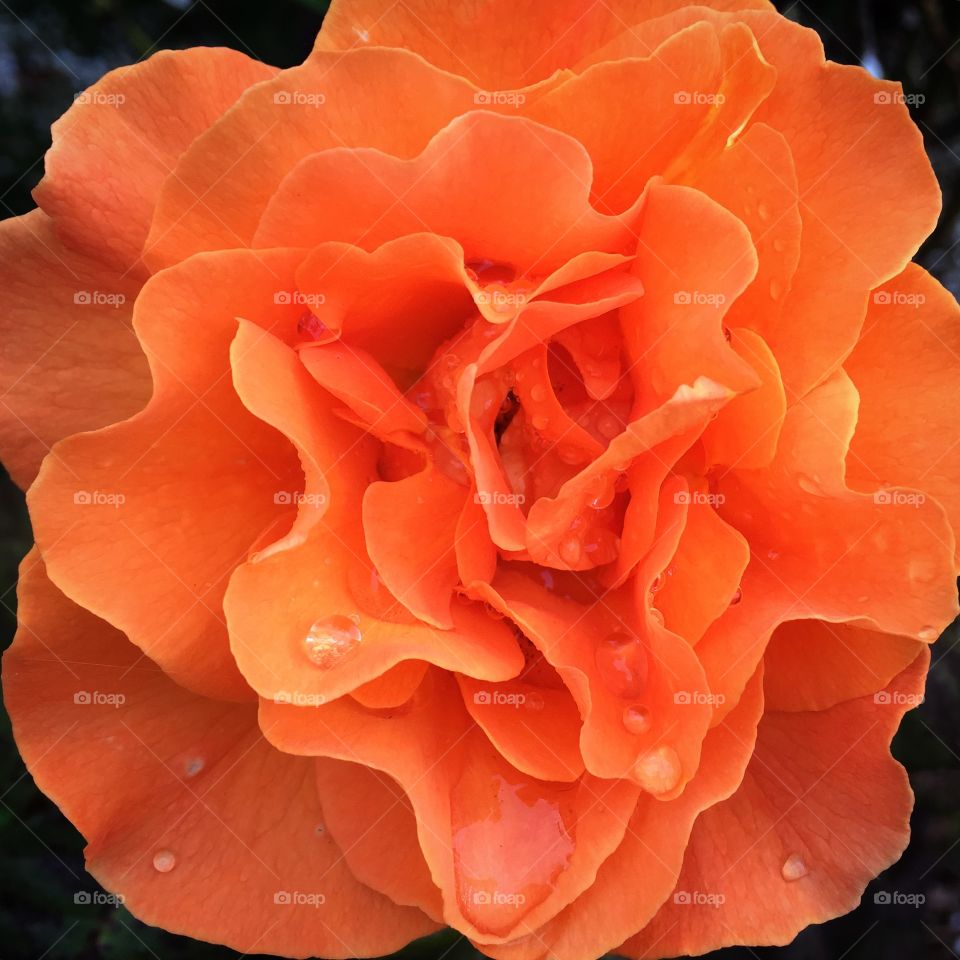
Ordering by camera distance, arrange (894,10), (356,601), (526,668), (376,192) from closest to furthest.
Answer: (376,192) → (356,601) → (526,668) → (894,10)

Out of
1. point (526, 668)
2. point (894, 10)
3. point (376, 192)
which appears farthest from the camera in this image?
point (894, 10)

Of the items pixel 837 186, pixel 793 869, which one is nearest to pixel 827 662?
pixel 793 869

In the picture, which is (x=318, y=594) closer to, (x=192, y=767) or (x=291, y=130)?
(x=192, y=767)

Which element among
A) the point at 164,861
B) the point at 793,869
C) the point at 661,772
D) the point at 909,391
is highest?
the point at 909,391

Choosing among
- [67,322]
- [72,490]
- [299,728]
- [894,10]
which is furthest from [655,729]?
[894,10]

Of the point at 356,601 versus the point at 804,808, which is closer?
the point at 356,601

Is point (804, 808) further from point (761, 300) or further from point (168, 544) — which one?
point (168, 544)

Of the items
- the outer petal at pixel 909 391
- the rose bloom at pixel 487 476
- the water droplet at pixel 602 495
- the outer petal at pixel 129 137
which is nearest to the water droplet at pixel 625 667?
the rose bloom at pixel 487 476
